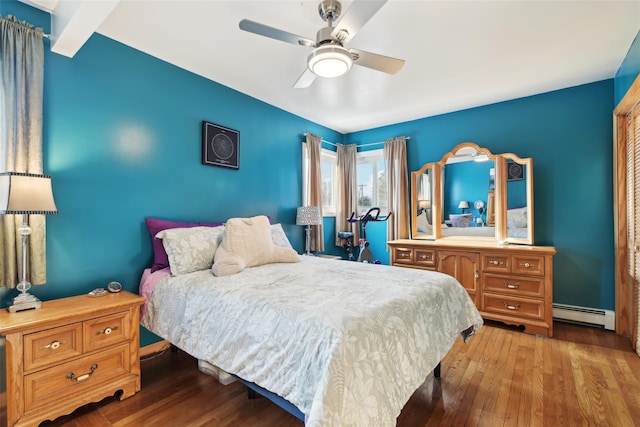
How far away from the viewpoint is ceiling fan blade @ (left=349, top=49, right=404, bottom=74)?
6.35 ft

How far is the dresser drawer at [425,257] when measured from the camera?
359 centimetres

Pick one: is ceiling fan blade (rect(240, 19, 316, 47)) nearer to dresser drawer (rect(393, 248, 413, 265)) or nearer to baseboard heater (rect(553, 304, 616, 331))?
dresser drawer (rect(393, 248, 413, 265))

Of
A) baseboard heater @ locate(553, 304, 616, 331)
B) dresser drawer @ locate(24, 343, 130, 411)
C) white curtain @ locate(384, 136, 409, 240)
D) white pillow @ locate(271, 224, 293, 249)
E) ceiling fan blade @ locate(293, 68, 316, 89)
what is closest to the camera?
dresser drawer @ locate(24, 343, 130, 411)

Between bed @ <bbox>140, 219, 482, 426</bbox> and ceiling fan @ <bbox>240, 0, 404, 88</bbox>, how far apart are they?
54.4 inches

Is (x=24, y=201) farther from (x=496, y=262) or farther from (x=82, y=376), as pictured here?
(x=496, y=262)

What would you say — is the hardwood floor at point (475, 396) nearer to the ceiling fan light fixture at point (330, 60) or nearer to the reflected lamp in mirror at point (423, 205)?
the reflected lamp in mirror at point (423, 205)

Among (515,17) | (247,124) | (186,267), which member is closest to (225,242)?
(186,267)

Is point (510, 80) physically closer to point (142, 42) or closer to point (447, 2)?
point (447, 2)

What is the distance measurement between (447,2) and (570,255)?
2973mm

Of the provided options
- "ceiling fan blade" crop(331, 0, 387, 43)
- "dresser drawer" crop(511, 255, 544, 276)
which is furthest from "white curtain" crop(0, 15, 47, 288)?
Answer: "dresser drawer" crop(511, 255, 544, 276)

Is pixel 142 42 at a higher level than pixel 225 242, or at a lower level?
higher

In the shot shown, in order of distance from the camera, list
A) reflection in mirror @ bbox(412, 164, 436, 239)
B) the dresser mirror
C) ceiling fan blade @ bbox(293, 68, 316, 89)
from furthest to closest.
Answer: reflection in mirror @ bbox(412, 164, 436, 239) < the dresser mirror < ceiling fan blade @ bbox(293, 68, 316, 89)

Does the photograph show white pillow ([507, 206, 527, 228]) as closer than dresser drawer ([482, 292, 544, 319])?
No

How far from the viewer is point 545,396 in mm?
1945
